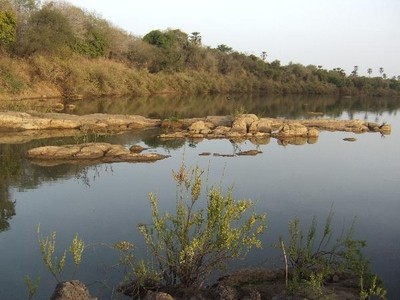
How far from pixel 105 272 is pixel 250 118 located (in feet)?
62.4

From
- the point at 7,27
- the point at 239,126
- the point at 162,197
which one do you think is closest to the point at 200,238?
the point at 162,197

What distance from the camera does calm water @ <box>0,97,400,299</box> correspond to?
843 cm

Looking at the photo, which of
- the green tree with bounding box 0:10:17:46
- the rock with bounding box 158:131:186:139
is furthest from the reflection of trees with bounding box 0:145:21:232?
the green tree with bounding box 0:10:17:46

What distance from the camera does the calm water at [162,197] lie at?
27.7 feet

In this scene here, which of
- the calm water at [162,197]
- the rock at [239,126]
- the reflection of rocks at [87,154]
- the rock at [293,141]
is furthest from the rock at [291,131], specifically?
the reflection of rocks at [87,154]

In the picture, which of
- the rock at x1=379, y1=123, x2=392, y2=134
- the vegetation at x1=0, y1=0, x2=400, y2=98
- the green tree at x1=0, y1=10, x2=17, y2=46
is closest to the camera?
the rock at x1=379, y1=123, x2=392, y2=134

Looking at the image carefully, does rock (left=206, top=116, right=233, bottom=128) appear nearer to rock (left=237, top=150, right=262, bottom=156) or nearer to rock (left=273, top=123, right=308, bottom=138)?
rock (left=273, top=123, right=308, bottom=138)

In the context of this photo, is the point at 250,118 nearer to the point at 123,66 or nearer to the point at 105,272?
the point at 105,272

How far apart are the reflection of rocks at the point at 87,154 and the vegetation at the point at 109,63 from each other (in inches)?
687

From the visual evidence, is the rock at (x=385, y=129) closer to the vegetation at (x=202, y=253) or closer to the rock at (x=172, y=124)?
the rock at (x=172, y=124)

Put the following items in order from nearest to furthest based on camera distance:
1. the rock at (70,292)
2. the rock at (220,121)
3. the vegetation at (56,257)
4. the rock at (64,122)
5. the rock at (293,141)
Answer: the rock at (70,292) → the vegetation at (56,257) → the rock at (64,122) → the rock at (293,141) → the rock at (220,121)

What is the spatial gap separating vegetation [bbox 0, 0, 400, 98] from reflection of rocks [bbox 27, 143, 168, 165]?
17.5 m

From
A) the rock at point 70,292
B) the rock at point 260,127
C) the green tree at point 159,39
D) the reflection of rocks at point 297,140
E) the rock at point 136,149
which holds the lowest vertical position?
the rock at point 70,292

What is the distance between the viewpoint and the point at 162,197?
1253 cm
